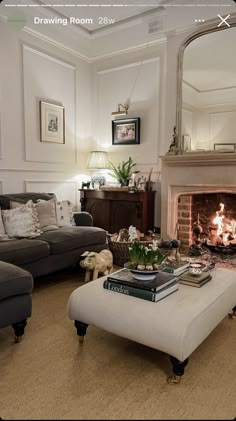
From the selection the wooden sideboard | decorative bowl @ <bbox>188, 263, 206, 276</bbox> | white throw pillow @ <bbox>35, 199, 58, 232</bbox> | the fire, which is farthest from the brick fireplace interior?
decorative bowl @ <bbox>188, 263, 206, 276</bbox>

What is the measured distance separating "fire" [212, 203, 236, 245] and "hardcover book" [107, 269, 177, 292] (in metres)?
2.18

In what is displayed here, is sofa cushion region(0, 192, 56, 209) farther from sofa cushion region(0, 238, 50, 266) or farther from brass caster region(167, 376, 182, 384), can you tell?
brass caster region(167, 376, 182, 384)

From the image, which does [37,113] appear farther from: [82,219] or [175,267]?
[175,267]

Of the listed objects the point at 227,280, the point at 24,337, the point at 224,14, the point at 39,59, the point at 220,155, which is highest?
the point at 224,14

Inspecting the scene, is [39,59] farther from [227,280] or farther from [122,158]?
[227,280]

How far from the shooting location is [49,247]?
2.68 metres

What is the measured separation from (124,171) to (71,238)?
1.64 metres

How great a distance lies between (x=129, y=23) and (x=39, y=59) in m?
1.26

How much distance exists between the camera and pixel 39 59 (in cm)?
395

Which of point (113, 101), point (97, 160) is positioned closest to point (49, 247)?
point (97, 160)

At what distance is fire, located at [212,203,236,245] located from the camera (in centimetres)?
370

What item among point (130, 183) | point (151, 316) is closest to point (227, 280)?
point (151, 316)

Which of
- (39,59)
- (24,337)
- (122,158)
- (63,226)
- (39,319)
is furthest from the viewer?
(122,158)

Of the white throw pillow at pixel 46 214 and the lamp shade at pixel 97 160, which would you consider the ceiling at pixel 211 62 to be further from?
the white throw pillow at pixel 46 214
